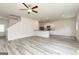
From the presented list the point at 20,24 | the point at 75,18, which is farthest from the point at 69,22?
the point at 20,24

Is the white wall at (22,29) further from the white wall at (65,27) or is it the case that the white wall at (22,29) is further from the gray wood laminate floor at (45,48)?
the white wall at (65,27)

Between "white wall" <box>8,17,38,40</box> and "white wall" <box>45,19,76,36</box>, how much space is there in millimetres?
2337

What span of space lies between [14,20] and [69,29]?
4941 mm

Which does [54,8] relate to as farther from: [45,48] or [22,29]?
[22,29]

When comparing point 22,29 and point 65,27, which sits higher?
point 65,27

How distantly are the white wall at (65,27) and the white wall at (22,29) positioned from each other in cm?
234

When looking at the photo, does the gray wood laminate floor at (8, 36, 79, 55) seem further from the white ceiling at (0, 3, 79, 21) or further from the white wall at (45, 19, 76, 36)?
the white ceiling at (0, 3, 79, 21)

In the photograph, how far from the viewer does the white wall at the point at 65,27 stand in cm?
545

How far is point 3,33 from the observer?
8758mm

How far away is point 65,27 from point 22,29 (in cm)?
356

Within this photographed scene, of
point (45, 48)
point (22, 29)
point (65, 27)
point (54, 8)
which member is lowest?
point (45, 48)

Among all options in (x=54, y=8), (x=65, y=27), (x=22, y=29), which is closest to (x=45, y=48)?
(x=54, y=8)

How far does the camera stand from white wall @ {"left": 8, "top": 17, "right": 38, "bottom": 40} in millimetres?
6419

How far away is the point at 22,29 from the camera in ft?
24.2
